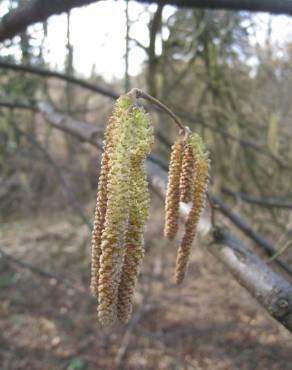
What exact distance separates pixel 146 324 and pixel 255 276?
4.19 meters

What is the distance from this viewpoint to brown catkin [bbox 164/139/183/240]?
3.57ft

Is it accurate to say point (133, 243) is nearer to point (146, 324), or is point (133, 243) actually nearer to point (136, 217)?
point (136, 217)

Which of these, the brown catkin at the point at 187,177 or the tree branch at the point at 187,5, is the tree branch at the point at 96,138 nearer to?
the brown catkin at the point at 187,177

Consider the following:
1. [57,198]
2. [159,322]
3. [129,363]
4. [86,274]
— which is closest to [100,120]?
[57,198]

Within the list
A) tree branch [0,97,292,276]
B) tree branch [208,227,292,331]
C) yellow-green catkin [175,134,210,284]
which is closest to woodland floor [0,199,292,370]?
tree branch [0,97,292,276]

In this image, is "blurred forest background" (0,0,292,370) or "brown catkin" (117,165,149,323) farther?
"blurred forest background" (0,0,292,370)

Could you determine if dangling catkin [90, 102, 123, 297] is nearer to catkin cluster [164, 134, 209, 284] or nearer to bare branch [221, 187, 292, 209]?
catkin cluster [164, 134, 209, 284]

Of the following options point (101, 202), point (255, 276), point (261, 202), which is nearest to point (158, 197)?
point (261, 202)

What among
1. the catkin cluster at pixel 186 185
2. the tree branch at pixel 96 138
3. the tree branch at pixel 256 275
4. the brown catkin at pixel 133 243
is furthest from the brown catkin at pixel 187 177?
the tree branch at pixel 96 138

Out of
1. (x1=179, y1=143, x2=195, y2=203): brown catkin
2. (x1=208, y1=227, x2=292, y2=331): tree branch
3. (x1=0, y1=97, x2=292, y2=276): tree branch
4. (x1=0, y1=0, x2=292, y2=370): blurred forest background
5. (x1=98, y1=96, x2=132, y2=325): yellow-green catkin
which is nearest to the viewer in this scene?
(x1=98, y1=96, x2=132, y2=325): yellow-green catkin

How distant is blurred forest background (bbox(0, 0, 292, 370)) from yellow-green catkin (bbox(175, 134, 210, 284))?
4.91 feet

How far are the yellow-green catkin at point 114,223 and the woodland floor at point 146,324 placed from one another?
9.91ft

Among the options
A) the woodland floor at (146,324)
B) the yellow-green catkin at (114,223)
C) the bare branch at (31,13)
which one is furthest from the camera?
the woodland floor at (146,324)

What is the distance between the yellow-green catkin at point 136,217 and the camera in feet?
2.91
